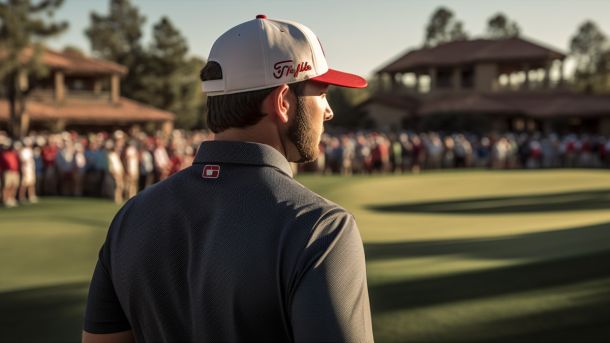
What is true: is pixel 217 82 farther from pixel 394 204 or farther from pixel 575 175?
pixel 575 175

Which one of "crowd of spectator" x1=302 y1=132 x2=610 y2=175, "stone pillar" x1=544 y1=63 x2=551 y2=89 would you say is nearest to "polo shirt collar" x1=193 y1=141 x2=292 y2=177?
"crowd of spectator" x1=302 y1=132 x2=610 y2=175

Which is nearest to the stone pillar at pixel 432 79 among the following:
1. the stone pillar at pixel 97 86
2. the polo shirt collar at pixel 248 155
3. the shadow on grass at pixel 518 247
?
the stone pillar at pixel 97 86

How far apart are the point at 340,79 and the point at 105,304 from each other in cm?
90

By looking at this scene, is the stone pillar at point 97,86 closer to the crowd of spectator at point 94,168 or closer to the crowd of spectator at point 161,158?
the crowd of spectator at point 161,158

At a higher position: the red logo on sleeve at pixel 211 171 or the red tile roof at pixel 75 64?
the red tile roof at pixel 75 64

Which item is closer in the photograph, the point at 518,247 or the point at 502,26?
the point at 518,247

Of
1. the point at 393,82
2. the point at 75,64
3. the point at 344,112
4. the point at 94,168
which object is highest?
the point at 75,64

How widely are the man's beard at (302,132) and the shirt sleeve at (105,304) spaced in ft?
1.98

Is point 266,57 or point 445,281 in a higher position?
point 266,57

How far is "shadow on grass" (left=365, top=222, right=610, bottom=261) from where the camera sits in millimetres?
6355

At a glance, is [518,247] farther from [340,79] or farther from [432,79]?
[432,79]

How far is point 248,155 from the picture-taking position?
5.36 ft

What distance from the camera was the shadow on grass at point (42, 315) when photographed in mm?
5402

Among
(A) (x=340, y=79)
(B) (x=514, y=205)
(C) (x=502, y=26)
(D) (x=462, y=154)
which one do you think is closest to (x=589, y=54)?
(C) (x=502, y=26)
